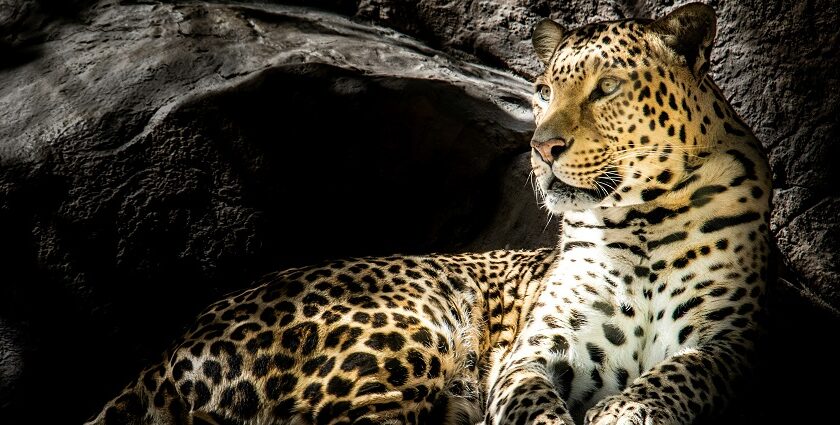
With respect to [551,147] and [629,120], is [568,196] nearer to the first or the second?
[551,147]

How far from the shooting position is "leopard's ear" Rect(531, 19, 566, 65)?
5.45m

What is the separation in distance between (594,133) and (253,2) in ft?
13.1

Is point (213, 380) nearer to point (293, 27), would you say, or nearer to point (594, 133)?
point (594, 133)

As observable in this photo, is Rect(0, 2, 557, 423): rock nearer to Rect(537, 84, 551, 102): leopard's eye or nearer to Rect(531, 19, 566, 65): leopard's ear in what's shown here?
Rect(531, 19, 566, 65): leopard's ear

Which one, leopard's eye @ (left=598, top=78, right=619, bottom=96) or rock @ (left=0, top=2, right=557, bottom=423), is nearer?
leopard's eye @ (left=598, top=78, right=619, bottom=96)

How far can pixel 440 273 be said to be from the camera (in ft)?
17.6

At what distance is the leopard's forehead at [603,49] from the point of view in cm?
478

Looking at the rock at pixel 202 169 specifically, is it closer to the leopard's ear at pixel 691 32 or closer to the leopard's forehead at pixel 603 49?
the leopard's forehead at pixel 603 49

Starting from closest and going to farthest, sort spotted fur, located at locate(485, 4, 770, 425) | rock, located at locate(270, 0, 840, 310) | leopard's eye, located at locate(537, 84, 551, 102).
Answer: spotted fur, located at locate(485, 4, 770, 425)
leopard's eye, located at locate(537, 84, 551, 102)
rock, located at locate(270, 0, 840, 310)

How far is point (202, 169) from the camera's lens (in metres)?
5.88

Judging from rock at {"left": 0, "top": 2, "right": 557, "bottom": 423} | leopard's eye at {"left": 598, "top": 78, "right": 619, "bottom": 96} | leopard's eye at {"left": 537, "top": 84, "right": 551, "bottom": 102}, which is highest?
leopard's eye at {"left": 598, "top": 78, "right": 619, "bottom": 96}

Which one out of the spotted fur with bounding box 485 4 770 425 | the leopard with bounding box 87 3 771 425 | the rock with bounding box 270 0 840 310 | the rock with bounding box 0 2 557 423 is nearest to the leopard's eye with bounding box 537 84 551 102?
the leopard with bounding box 87 3 771 425

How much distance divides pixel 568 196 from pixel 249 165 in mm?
2329

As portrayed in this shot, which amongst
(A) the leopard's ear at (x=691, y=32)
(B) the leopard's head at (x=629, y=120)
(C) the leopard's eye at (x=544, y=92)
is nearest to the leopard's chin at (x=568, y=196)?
(B) the leopard's head at (x=629, y=120)
